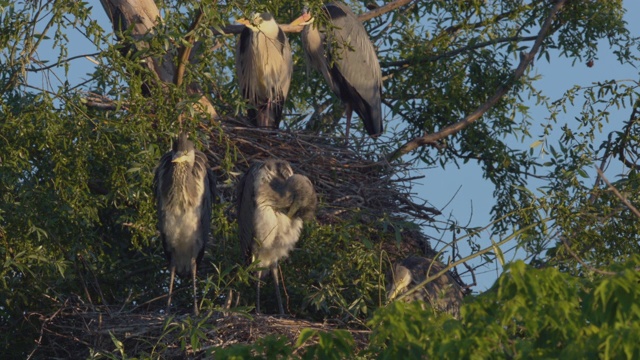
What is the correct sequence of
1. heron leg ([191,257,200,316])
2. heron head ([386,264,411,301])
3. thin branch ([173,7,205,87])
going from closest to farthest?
thin branch ([173,7,205,87]), heron leg ([191,257,200,316]), heron head ([386,264,411,301])

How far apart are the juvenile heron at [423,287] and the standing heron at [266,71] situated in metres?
2.46

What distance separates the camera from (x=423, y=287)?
8273mm

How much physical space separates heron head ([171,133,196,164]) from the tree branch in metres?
1.84

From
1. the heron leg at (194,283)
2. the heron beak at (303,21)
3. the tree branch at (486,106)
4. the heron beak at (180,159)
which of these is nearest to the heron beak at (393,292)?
the heron leg at (194,283)

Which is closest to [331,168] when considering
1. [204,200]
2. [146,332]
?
[204,200]

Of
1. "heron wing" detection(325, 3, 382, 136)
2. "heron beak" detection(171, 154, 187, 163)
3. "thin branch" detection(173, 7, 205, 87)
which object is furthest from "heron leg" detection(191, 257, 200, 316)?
"heron wing" detection(325, 3, 382, 136)

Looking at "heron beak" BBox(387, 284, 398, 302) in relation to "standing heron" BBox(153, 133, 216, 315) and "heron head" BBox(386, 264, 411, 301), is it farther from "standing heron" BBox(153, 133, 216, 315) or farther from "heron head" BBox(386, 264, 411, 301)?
"standing heron" BBox(153, 133, 216, 315)

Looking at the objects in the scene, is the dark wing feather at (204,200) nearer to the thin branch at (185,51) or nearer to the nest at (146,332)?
the thin branch at (185,51)

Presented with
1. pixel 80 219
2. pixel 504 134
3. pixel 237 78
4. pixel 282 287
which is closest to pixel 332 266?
pixel 282 287

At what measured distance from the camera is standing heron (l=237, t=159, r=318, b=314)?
8281mm

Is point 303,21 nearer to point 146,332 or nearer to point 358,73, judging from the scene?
point 358,73

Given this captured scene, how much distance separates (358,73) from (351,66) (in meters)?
0.14

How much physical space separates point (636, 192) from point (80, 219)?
10.2ft

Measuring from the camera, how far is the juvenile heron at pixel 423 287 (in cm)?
803
